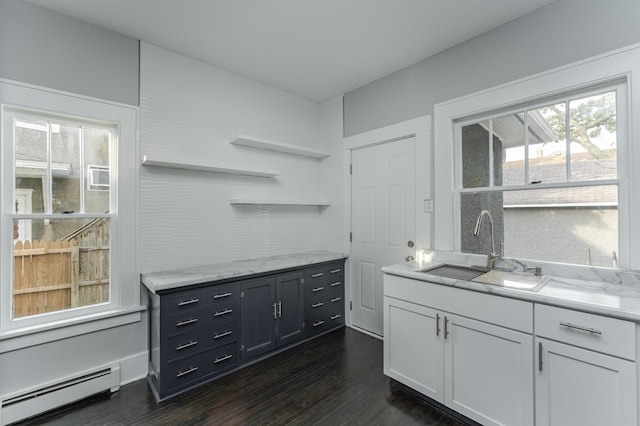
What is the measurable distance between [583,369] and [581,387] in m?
0.09

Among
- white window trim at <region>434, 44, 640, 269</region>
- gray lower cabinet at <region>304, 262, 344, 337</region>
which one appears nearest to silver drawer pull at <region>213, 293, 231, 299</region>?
gray lower cabinet at <region>304, 262, 344, 337</region>

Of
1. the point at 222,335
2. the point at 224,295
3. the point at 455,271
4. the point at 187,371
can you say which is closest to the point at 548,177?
the point at 455,271

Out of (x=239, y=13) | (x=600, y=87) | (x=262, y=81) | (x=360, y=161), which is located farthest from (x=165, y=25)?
(x=600, y=87)

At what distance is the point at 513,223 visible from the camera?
7.49 ft

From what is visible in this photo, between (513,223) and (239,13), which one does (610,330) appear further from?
(239,13)

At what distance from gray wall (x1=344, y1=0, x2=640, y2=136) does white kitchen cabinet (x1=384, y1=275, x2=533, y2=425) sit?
1.73 metres

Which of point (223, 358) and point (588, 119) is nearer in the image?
point (588, 119)

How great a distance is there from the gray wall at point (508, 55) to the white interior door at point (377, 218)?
371mm

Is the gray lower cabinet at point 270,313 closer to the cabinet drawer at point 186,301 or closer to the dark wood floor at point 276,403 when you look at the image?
A: the dark wood floor at point 276,403

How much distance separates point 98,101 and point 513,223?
11.3 ft

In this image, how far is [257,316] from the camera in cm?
262

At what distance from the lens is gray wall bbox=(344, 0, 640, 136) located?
1826 millimetres

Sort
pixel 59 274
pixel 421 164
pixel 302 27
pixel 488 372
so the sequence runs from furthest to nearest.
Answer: pixel 421 164
pixel 302 27
pixel 59 274
pixel 488 372

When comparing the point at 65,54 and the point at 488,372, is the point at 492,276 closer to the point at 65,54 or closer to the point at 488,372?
the point at 488,372
